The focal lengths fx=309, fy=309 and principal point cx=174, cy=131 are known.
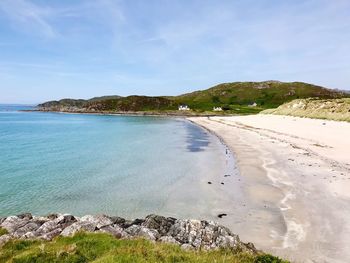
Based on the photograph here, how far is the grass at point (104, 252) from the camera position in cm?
1025

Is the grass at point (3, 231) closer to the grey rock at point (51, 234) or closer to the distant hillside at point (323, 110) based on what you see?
the grey rock at point (51, 234)

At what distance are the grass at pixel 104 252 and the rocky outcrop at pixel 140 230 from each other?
930mm

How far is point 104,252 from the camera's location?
11320mm

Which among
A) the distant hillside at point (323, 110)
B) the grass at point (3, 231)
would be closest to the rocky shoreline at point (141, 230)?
the grass at point (3, 231)

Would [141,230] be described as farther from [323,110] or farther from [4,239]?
[323,110]

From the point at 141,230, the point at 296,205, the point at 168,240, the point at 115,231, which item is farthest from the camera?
the point at 296,205

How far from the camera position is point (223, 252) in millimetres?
11984

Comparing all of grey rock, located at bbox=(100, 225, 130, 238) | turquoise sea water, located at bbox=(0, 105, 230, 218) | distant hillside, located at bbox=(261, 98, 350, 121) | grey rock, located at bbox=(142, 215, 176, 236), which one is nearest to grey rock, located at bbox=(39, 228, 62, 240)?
grey rock, located at bbox=(100, 225, 130, 238)

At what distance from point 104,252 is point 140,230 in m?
3.42

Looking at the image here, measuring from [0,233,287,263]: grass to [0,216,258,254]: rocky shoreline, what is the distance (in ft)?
2.97

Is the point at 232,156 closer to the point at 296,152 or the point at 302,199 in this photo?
the point at 296,152

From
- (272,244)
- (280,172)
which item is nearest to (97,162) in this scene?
(280,172)

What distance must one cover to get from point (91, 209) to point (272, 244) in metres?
12.6

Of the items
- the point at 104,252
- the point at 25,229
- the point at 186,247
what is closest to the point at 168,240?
the point at 186,247
